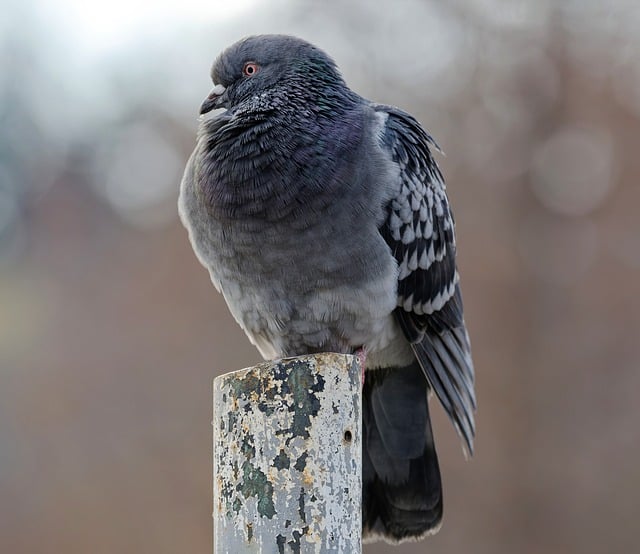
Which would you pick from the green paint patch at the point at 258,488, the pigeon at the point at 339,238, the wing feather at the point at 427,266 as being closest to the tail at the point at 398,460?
the pigeon at the point at 339,238

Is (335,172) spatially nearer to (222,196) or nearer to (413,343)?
(222,196)

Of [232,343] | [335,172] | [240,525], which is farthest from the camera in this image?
[232,343]

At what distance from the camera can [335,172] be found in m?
3.96

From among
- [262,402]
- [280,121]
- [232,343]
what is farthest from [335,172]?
[232,343]

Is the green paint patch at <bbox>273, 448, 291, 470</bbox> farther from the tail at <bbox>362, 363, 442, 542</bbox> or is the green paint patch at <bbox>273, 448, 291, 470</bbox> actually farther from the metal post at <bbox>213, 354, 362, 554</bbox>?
the tail at <bbox>362, 363, 442, 542</bbox>

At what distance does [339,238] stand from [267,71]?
0.94 metres

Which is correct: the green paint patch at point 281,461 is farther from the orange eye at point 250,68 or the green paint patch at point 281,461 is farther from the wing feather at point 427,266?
the orange eye at point 250,68

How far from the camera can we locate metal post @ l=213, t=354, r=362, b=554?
2768 millimetres

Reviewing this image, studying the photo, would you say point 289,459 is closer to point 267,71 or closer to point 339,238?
point 339,238

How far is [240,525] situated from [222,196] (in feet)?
5.24

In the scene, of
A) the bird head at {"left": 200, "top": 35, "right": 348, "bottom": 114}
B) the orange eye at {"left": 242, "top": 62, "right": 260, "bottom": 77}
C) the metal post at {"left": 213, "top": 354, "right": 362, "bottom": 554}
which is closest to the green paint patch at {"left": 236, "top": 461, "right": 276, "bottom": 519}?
the metal post at {"left": 213, "top": 354, "right": 362, "bottom": 554}

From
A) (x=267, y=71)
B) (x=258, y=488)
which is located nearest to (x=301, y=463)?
(x=258, y=488)

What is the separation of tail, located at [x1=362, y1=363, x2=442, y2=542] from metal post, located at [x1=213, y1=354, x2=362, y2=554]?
155cm

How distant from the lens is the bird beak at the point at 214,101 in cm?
445
